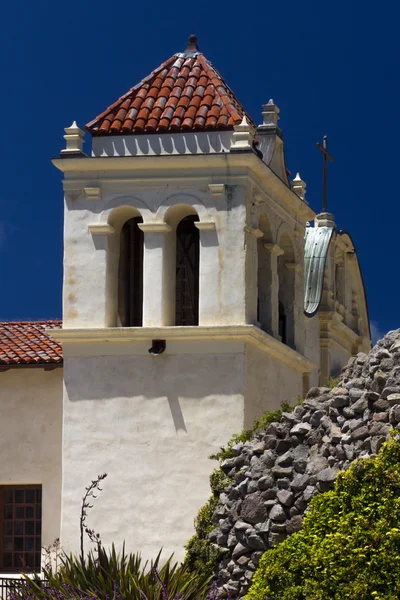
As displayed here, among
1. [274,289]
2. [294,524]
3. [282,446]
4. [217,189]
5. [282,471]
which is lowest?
[294,524]

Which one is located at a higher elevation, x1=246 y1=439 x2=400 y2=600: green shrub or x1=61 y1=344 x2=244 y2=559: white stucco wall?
x1=61 y1=344 x2=244 y2=559: white stucco wall

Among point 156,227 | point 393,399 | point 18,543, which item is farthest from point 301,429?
point 18,543

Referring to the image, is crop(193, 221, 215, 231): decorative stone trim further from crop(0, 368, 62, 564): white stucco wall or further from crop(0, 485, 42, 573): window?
crop(0, 485, 42, 573): window

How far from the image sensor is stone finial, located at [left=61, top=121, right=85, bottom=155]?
27.7m

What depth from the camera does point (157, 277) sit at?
2748 cm

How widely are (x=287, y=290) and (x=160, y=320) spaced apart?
3841mm

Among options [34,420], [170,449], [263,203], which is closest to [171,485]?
[170,449]

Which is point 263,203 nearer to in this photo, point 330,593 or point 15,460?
point 15,460

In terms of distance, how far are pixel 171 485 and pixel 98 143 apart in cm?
580

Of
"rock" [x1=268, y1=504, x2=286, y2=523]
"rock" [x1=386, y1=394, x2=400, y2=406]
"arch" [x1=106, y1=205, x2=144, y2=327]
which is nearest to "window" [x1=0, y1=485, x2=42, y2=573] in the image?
"arch" [x1=106, y1=205, x2=144, y2=327]

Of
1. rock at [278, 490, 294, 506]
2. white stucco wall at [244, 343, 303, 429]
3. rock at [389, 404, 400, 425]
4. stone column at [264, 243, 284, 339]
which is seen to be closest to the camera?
rock at [389, 404, 400, 425]

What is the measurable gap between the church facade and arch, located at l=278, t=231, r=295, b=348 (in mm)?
750

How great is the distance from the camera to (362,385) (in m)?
22.5

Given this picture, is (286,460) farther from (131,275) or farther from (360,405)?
(131,275)
